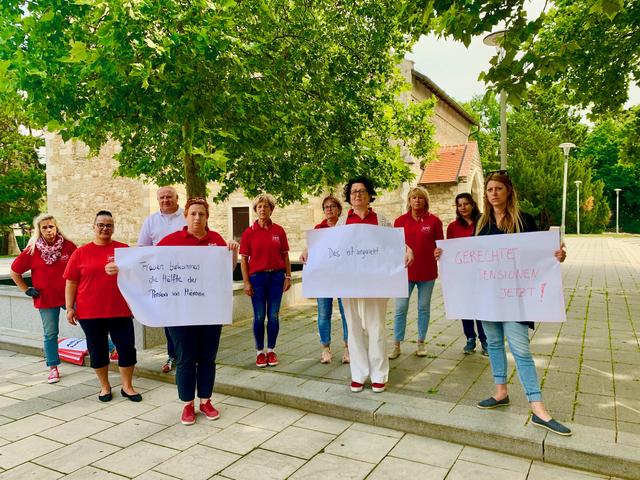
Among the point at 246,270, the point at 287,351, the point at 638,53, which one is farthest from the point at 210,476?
the point at 638,53

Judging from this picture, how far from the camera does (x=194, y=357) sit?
4055mm

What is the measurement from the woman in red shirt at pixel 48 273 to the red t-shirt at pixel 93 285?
1.06 m

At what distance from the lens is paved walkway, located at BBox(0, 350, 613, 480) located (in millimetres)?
3199

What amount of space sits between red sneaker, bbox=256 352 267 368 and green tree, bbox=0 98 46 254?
94.9 ft

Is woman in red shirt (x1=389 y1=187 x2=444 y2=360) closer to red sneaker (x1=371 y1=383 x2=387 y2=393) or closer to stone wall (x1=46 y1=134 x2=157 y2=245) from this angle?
red sneaker (x1=371 y1=383 x2=387 y2=393)

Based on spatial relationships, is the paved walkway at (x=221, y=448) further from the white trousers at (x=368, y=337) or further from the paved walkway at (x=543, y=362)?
the paved walkway at (x=543, y=362)

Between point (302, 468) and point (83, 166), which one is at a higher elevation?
point (83, 166)

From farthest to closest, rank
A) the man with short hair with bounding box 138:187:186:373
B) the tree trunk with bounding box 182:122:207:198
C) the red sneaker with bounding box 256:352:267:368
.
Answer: the tree trunk with bounding box 182:122:207:198 → the red sneaker with bounding box 256:352:267:368 → the man with short hair with bounding box 138:187:186:373

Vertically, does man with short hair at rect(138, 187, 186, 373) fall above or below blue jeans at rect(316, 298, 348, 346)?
above

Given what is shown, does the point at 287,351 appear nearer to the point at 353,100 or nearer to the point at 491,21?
the point at 491,21

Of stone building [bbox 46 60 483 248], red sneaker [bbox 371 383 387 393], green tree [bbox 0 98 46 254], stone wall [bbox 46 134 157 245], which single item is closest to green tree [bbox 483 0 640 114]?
red sneaker [bbox 371 383 387 393]

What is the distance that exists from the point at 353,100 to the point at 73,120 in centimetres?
511

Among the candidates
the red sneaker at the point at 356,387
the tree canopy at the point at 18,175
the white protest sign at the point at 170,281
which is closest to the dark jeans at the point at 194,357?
the white protest sign at the point at 170,281

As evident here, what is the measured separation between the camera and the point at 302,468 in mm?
3250
